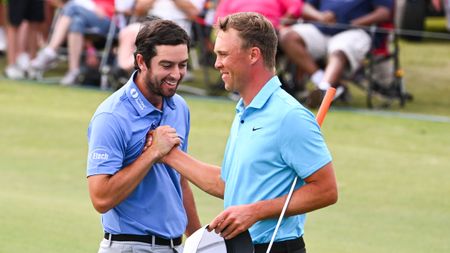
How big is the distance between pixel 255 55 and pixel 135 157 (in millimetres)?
943

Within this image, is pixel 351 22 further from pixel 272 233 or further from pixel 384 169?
pixel 272 233

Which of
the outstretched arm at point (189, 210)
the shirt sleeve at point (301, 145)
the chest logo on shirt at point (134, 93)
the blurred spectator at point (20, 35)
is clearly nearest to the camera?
the shirt sleeve at point (301, 145)

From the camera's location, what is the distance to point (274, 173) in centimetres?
544

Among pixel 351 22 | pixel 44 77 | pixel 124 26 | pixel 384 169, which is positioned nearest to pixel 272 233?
pixel 384 169

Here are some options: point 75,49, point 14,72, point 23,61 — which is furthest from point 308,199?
point 23,61

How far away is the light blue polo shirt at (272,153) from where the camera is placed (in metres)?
5.33

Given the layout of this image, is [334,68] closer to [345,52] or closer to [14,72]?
[345,52]

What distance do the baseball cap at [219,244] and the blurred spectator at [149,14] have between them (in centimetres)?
1120

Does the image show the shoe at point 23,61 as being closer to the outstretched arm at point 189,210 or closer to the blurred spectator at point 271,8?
the blurred spectator at point 271,8

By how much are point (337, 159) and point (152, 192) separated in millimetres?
7474

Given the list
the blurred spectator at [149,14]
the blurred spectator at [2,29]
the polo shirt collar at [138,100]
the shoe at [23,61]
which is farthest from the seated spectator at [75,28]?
the polo shirt collar at [138,100]

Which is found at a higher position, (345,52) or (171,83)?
(171,83)

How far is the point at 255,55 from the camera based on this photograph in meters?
5.47

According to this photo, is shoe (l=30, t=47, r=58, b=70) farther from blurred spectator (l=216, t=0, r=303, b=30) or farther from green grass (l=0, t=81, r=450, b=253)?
blurred spectator (l=216, t=0, r=303, b=30)
